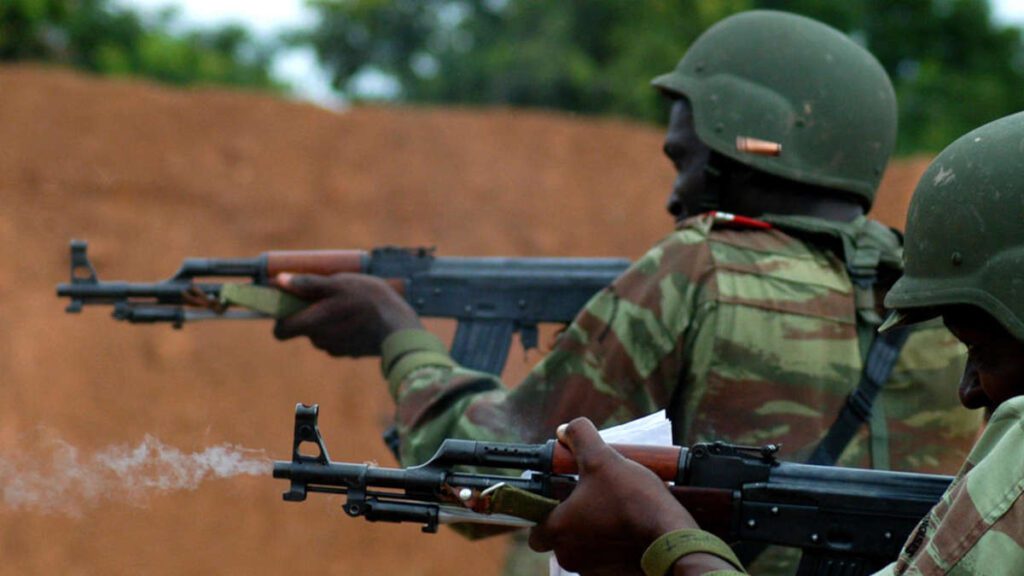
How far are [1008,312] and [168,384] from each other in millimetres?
10472

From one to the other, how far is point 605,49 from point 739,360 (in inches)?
692

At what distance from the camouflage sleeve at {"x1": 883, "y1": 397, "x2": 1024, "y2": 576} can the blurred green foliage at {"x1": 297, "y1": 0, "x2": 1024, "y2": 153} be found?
57.3 feet

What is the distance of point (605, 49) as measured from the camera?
812 inches

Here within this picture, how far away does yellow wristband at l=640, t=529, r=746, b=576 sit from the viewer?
2.39m

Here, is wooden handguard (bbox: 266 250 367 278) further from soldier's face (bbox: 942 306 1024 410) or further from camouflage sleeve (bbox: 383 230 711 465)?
soldier's face (bbox: 942 306 1024 410)

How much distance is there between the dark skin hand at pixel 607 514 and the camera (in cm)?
247

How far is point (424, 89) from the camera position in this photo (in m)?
20.2

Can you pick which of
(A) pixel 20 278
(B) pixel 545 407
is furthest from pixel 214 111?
(B) pixel 545 407

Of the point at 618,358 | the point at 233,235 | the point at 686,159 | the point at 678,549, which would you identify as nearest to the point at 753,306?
the point at 618,358

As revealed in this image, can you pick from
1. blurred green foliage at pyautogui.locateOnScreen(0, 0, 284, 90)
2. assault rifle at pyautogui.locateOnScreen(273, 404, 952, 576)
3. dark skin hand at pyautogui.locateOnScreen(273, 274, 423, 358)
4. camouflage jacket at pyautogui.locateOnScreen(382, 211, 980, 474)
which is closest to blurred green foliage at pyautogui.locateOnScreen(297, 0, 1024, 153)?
blurred green foliage at pyautogui.locateOnScreen(0, 0, 284, 90)

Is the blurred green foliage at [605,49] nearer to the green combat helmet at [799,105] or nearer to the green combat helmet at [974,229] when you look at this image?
the green combat helmet at [799,105]

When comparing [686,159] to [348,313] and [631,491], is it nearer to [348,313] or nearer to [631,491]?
[348,313]

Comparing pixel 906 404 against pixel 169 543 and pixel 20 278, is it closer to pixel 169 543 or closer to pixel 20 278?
pixel 169 543

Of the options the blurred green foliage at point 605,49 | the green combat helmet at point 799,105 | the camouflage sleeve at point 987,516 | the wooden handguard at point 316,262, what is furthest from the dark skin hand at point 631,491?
the blurred green foliage at point 605,49
